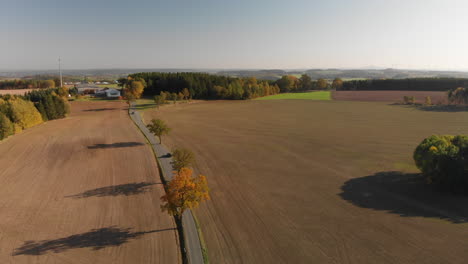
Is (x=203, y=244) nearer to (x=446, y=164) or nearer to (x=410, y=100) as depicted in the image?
(x=446, y=164)

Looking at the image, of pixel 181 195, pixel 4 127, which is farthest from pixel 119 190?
pixel 4 127

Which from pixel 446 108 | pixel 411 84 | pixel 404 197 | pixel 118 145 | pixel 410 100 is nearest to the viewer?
pixel 404 197

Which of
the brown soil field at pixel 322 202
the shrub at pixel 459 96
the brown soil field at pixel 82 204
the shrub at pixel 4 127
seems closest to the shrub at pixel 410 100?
the shrub at pixel 459 96

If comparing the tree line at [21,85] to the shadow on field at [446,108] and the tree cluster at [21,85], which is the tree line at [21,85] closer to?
the tree cluster at [21,85]

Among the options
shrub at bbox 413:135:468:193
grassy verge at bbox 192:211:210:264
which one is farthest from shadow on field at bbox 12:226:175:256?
shrub at bbox 413:135:468:193

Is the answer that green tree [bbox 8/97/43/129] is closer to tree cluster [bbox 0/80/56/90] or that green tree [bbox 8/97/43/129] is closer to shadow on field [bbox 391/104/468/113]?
tree cluster [bbox 0/80/56/90]

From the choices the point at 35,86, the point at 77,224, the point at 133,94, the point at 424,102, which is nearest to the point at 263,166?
the point at 77,224

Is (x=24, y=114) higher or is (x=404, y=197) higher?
(x=24, y=114)
